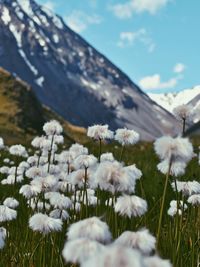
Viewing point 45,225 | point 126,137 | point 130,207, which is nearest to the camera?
point 130,207

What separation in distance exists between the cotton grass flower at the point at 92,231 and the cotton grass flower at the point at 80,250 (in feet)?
0.35

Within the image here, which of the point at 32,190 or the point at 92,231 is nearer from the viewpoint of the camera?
the point at 92,231

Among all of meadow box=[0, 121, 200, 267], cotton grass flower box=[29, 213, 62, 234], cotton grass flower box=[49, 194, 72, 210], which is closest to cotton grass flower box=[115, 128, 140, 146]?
meadow box=[0, 121, 200, 267]

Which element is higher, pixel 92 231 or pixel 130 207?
pixel 130 207

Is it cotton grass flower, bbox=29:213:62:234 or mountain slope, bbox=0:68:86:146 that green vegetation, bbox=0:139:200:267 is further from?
mountain slope, bbox=0:68:86:146

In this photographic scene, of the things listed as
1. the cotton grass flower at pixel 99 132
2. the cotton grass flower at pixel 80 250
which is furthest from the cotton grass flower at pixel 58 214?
the cotton grass flower at pixel 80 250

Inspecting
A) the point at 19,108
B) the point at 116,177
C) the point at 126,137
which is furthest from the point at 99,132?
the point at 19,108

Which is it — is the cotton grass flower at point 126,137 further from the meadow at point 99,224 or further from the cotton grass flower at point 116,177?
the cotton grass flower at point 116,177

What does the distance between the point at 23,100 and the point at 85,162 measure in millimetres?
66277

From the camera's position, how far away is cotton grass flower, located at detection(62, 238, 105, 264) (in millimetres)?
1753

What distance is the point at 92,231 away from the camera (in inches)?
79.6

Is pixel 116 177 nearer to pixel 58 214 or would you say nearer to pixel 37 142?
pixel 58 214

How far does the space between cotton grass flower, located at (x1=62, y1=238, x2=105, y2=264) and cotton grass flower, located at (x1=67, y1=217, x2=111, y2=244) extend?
106mm

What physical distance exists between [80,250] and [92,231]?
0.78 feet
